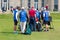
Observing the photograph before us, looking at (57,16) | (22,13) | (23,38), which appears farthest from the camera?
(57,16)

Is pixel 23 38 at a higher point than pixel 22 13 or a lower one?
lower

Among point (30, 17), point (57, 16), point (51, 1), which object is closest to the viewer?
point (30, 17)

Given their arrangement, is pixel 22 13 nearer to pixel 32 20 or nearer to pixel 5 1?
pixel 32 20

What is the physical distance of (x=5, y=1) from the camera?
69.3 m

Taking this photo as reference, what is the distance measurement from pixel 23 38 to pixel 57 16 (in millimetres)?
33557

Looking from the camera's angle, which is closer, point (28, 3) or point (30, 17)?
point (30, 17)

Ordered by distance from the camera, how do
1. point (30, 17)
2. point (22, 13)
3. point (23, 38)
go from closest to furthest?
point (23, 38), point (22, 13), point (30, 17)

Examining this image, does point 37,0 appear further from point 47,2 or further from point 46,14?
point 46,14

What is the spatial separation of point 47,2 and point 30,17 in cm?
4636

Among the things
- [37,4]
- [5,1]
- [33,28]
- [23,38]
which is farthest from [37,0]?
[23,38]

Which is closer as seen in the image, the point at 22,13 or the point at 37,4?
the point at 22,13

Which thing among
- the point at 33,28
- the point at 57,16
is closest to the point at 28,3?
the point at 57,16

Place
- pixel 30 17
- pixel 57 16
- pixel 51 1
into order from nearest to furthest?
pixel 30 17, pixel 57 16, pixel 51 1

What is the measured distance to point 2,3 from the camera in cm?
6894
